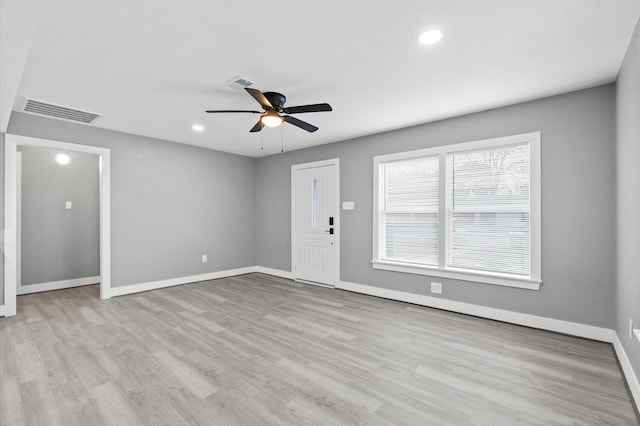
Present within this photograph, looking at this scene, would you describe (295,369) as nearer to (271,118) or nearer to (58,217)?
(271,118)

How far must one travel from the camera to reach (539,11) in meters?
1.97

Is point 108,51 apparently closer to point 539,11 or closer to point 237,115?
point 237,115

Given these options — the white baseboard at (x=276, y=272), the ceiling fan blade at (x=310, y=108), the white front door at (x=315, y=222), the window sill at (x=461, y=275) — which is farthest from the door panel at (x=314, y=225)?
the ceiling fan blade at (x=310, y=108)

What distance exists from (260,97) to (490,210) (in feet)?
9.78

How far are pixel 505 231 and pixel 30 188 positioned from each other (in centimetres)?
711

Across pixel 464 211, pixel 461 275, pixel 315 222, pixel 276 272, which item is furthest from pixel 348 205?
pixel 276 272

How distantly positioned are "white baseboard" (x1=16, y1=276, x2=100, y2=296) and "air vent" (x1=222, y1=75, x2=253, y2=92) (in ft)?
15.5

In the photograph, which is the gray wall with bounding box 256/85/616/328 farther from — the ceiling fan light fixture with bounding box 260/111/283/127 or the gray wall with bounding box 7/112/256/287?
the gray wall with bounding box 7/112/256/287

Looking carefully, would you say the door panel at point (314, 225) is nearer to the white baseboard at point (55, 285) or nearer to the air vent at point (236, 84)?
the air vent at point (236, 84)

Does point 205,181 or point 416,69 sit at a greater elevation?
point 416,69

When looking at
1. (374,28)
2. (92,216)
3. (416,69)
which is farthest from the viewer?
(92,216)

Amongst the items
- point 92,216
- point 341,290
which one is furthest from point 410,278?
point 92,216

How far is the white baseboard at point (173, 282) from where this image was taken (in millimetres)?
4758

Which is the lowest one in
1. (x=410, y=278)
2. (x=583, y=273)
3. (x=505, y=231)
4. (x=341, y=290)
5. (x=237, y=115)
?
(x=341, y=290)
